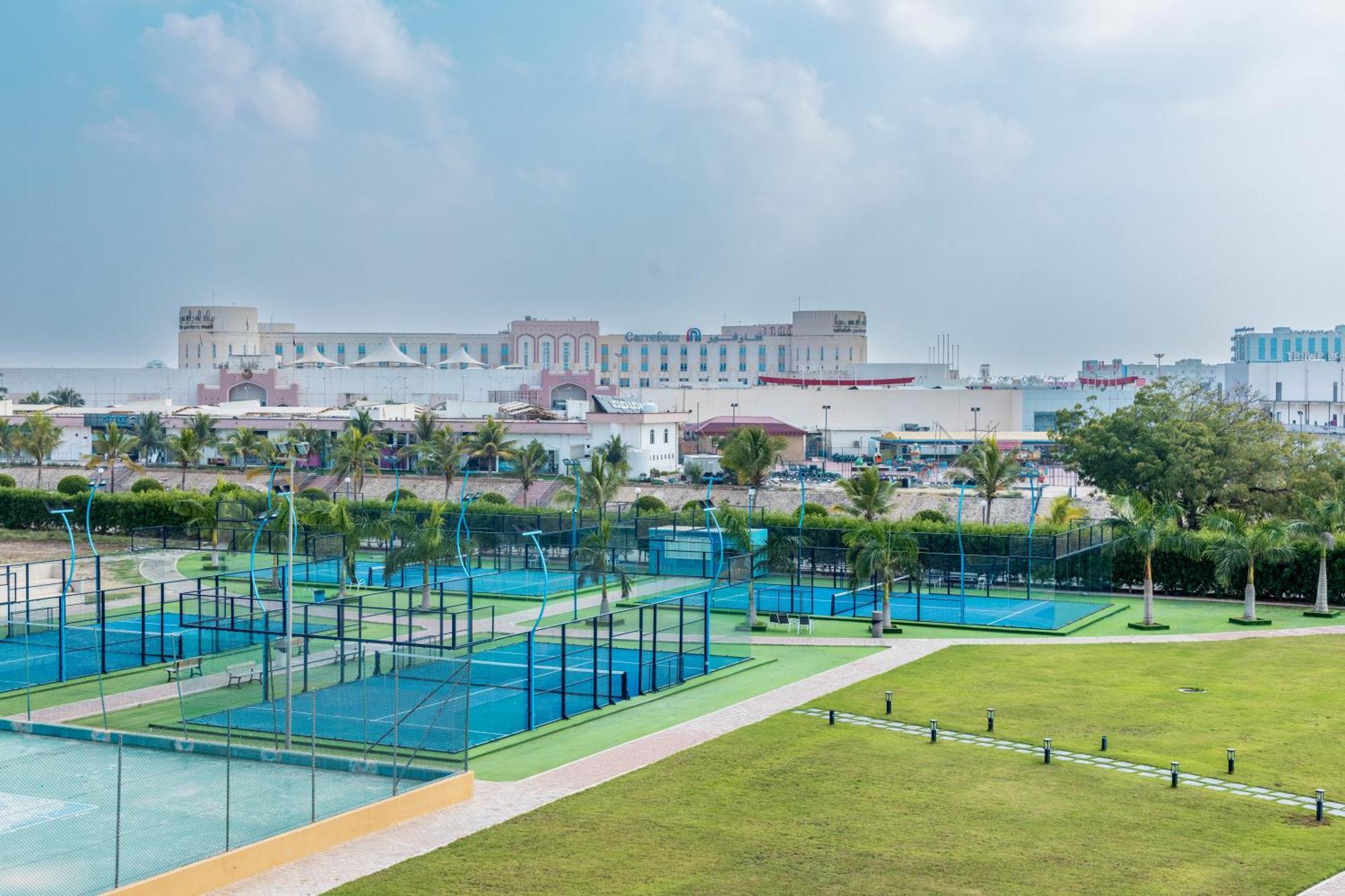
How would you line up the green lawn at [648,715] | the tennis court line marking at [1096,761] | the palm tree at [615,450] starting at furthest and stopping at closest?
the palm tree at [615,450] < the green lawn at [648,715] < the tennis court line marking at [1096,761]

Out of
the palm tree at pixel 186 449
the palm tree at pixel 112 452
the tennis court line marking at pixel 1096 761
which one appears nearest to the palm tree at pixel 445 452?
the palm tree at pixel 186 449

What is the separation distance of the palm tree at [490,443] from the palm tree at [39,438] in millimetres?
21331

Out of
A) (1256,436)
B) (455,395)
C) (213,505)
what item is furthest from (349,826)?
(455,395)

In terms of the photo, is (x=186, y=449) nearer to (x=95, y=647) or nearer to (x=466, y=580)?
(x=466, y=580)

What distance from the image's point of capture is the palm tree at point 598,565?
1539 inches

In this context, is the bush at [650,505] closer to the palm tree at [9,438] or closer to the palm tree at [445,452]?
the palm tree at [445,452]

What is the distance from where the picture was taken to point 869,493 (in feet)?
161

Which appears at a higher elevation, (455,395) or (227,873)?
(455,395)

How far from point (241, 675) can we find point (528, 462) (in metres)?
40.7

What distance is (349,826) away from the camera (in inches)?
767

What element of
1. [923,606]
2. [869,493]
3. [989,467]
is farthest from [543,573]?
[989,467]

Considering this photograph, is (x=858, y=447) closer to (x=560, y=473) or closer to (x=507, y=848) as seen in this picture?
(x=560, y=473)

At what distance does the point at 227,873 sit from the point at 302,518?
33260mm

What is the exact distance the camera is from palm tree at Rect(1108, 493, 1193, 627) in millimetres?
39878
